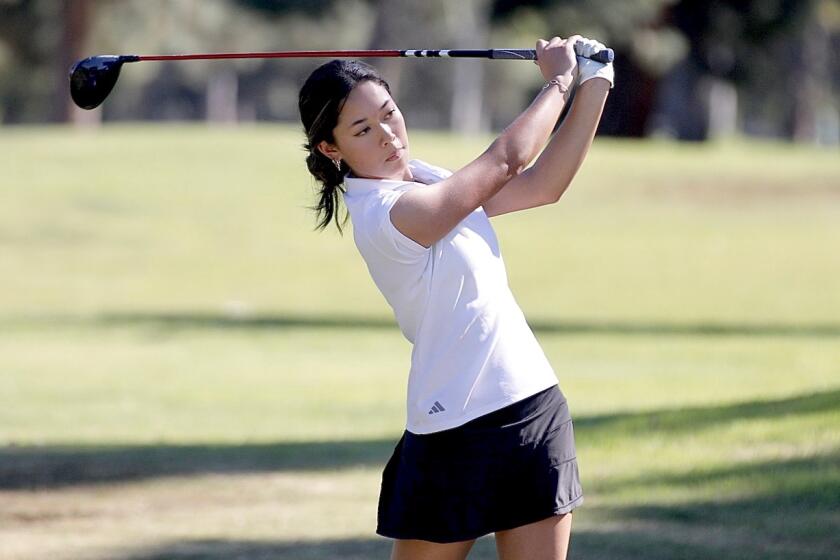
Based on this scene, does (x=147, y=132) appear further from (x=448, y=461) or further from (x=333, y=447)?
(x=448, y=461)

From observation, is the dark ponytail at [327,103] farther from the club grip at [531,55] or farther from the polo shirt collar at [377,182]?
the club grip at [531,55]

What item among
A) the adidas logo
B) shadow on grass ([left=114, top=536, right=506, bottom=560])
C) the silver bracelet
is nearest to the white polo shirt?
the adidas logo

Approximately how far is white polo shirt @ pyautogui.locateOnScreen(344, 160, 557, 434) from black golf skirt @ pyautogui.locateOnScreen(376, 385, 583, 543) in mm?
37

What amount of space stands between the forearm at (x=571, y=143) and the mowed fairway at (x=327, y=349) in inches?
101

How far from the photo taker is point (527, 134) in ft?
11.7

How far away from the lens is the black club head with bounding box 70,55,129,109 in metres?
4.47

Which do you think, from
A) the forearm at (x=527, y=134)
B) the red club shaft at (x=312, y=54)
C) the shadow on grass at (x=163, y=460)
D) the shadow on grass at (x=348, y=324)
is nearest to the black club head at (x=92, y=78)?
the red club shaft at (x=312, y=54)

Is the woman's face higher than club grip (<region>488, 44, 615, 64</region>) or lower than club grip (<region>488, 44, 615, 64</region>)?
lower

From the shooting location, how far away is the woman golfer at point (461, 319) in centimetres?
359

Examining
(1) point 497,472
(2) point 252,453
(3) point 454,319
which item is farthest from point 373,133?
(2) point 252,453

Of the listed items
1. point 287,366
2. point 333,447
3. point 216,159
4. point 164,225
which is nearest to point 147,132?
point 216,159

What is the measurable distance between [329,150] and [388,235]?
1.13ft

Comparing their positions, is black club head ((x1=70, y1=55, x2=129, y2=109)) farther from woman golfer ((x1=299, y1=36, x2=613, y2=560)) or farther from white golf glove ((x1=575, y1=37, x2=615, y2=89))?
white golf glove ((x1=575, y1=37, x2=615, y2=89))

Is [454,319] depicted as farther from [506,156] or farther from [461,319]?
[506,156]
